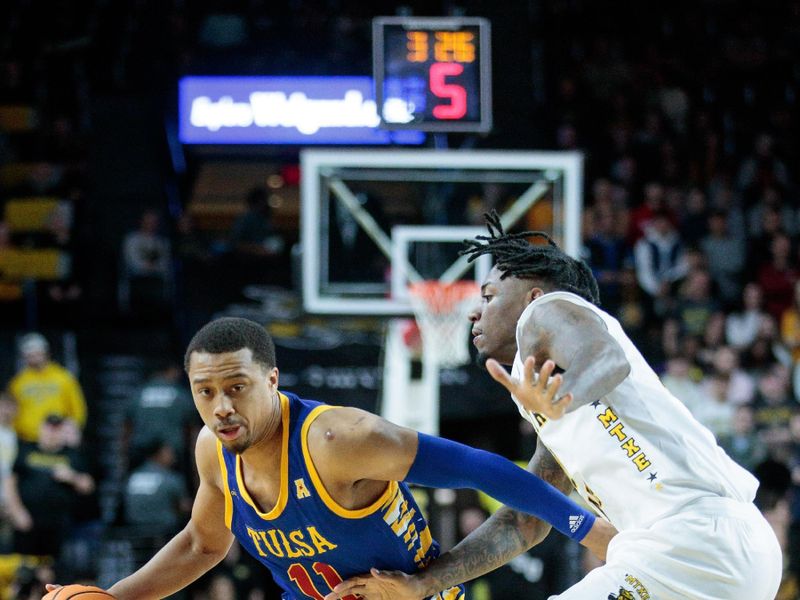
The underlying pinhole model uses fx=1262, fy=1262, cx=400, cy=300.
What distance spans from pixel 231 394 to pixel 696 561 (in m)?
1.46

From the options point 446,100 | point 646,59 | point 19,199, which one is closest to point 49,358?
point 19,199

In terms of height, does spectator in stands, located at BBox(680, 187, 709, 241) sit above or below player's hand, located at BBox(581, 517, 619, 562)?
above

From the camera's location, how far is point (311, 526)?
394 centimetres

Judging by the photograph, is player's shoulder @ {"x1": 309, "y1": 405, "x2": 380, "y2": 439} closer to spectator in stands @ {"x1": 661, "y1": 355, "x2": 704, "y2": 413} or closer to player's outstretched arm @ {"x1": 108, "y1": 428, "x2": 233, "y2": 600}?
player's outstretched arm @ {"x1": 108, "y1": 428, "x2": 233, "y2": 600}

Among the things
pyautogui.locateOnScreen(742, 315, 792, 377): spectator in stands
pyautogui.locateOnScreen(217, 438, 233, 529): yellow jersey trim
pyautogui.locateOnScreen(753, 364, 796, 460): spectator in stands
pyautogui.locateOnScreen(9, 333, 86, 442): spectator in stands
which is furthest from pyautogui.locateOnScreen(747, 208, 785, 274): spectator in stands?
pyautogui.locateOnScreen(217, 438, 233, 529): yellow jersey trim

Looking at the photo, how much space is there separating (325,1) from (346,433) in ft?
A: 39.9

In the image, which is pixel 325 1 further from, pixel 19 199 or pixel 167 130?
pixel 19 199

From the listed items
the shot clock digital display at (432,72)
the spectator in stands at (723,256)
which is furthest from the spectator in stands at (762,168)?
the shot clock digital display at (432,72)

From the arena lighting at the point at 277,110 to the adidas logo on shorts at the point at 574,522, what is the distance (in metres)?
7.41

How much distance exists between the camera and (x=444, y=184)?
32.2 feet

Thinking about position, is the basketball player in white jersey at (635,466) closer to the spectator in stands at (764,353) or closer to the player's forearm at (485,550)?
the player's forearm at (485,550)

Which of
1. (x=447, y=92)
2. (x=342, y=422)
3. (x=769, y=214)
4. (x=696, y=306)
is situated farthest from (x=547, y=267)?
(x=769, y=214)

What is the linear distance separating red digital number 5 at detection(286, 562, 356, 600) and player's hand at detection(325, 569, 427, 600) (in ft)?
0.18

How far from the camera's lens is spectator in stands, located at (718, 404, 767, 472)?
949cm
